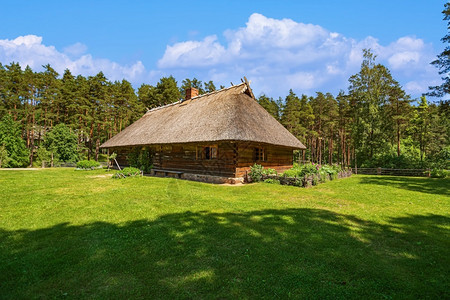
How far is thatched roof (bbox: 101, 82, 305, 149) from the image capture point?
15383mm

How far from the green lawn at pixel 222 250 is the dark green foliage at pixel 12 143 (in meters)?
29.1

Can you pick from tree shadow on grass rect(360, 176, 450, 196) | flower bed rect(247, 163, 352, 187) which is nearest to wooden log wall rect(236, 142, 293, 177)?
flower bed rect(247, 163, 352, 187)

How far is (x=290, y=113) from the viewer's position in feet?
132

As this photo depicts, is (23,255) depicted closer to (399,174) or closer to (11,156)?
(399,174)

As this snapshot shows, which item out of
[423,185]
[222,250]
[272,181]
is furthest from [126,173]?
[423,185]

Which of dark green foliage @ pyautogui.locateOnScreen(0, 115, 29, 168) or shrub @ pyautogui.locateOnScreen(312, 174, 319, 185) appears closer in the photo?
shrub @ pyautogui.locateOnScreen(312, 174, 319, 185)

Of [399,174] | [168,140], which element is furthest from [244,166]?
[399,174]

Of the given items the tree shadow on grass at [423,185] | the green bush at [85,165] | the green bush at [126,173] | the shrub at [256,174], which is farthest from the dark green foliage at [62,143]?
the tree shadow on grass at [423,185]

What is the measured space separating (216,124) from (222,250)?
40.4 ft

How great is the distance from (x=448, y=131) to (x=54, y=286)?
151 ft

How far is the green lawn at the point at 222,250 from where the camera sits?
11.3 ft

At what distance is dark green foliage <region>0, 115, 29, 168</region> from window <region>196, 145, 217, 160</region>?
2808cm

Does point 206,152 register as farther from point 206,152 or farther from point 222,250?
point 222,250

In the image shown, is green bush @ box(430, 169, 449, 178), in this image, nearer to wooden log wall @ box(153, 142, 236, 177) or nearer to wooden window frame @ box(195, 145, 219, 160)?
wooden log wall @ box(153, 142, 236, 177)
